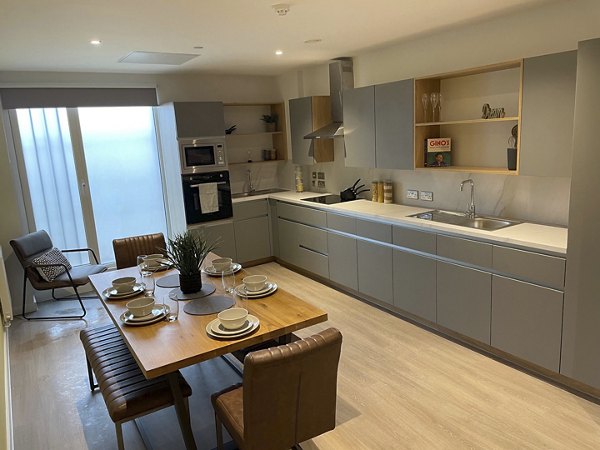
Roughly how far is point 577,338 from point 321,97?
3.51 metres

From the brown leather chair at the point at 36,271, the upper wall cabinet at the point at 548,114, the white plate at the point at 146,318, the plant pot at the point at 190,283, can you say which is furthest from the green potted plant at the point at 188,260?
the upper wall cabinet at the point at 548,114

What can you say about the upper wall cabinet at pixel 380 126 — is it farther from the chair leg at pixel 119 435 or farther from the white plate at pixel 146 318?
the chair leg at pixel 119 435

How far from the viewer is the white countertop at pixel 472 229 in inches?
108

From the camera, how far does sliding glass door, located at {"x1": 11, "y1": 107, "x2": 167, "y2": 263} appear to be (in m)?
4.70

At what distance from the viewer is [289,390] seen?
1746 mm

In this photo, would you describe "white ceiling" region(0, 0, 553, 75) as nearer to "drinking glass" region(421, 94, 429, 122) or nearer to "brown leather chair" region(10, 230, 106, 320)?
"drinking glass" region(421, 94, 429, 122)

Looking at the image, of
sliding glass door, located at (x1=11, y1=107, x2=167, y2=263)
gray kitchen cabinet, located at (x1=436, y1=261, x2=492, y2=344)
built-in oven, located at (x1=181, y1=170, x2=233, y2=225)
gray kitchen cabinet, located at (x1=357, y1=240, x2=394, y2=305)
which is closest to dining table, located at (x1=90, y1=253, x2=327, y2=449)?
gray kitchen cabinet, located at (x1=436, y1=261, x2=492, y2=344)

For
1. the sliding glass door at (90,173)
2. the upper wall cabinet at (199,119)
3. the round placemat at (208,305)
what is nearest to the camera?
the round placemat at (208,305)

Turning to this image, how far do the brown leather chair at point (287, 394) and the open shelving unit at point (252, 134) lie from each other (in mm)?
4231

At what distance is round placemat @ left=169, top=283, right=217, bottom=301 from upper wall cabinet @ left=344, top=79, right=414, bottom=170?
2.11 meters

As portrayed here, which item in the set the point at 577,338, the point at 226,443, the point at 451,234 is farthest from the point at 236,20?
the point at 577,338

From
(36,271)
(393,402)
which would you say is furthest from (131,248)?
(393,402)

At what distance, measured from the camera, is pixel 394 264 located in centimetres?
381

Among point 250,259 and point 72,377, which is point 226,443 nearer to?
point 72,377
